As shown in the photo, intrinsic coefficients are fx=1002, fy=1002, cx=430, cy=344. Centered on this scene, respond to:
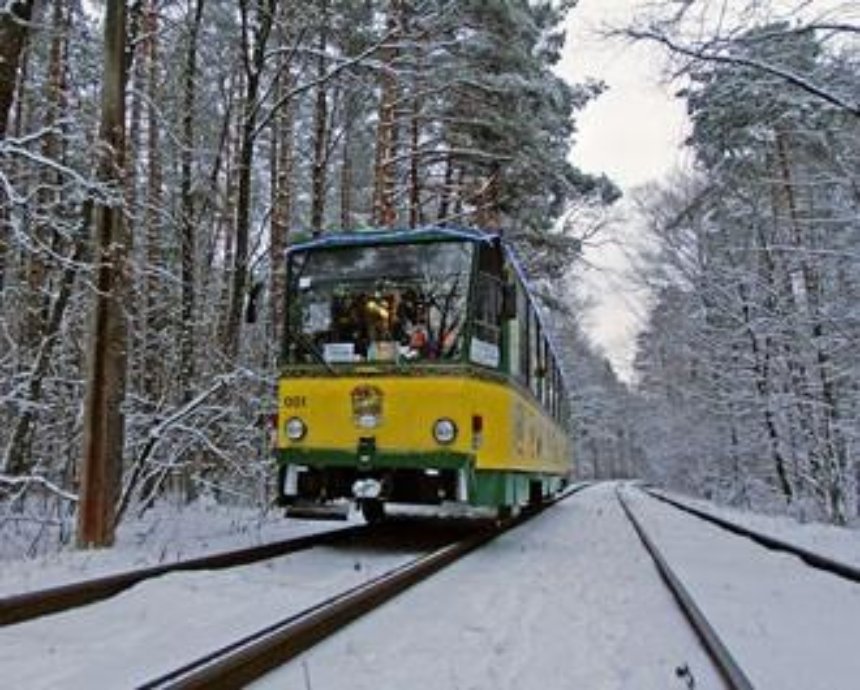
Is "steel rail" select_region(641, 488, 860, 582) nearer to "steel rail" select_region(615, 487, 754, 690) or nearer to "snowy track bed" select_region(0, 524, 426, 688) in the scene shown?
"steel rail" select_region(615, 487, 754, 690)

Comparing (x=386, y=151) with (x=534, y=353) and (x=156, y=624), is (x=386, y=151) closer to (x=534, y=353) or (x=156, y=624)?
(x=534, y=353)

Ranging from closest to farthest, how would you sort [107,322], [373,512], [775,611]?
[775,611] → [107,322] → [373,512]

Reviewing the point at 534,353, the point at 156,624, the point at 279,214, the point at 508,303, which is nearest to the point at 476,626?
the point at 156,624

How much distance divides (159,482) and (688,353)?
23.5 metres

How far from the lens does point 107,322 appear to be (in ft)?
29.0

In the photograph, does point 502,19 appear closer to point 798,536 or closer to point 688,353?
point 798,536

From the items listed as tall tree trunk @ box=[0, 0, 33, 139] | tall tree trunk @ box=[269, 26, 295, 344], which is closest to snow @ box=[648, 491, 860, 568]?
tall tree trunk @ box=[269, 26, 295, 344]

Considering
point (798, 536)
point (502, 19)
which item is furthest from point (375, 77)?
point (798, 536)

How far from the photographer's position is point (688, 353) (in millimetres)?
32250

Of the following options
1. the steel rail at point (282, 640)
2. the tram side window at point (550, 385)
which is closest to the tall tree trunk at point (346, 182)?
the tram side window at point (550, 385)

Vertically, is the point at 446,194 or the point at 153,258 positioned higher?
the point at 446,194

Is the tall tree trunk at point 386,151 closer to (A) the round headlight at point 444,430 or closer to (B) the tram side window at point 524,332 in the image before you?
(B) the tram side window at point 524,332

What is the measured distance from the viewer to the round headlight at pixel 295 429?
10.0 metres

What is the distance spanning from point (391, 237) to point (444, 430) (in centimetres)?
218
